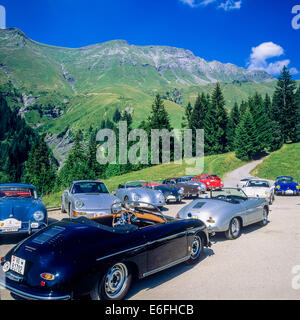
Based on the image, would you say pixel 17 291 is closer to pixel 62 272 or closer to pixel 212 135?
pixel 62 272

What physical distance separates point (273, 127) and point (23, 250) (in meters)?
60.2

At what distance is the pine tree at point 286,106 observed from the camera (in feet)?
179

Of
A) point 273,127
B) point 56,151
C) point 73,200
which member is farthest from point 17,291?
point 56,151

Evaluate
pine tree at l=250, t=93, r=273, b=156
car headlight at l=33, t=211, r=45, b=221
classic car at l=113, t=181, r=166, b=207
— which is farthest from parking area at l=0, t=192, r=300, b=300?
pine tree at l=250, t=93, r=273, b=156

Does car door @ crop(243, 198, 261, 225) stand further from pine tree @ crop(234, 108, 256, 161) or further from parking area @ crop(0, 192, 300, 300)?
pine tree @ crop(234, 108, 256, 161)

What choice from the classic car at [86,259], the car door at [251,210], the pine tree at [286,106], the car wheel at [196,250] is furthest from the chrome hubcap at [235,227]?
the pine tree at [286,106]

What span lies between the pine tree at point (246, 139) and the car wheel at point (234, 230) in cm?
4169

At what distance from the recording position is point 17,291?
365 cm

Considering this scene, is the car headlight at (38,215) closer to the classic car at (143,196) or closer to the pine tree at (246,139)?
the classic car at (143,196)

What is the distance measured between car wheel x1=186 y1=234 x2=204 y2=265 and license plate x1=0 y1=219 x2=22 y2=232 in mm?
4608

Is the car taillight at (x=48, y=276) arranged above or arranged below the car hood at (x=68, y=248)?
below

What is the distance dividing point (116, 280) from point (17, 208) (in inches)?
180

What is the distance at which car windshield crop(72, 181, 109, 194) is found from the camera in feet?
35.8

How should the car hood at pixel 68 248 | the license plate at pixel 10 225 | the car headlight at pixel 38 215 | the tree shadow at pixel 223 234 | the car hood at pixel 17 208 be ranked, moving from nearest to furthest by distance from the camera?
the car hood at pixel 68 248 → the license plate at pixel 10 225 → the car hood at pixel 17 208 → the car headlight at pixel 38 215 → the tree shadow at pixel 223 234
